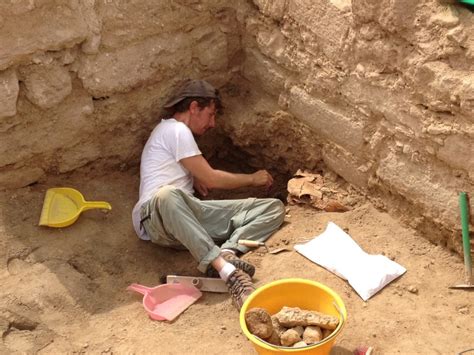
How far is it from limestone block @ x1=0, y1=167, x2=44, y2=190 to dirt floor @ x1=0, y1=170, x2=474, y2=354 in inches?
1.8

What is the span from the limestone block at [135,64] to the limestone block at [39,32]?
0.66 ft

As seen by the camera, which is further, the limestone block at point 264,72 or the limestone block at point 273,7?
the limestone block at point 264,72

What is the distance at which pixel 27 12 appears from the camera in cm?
350

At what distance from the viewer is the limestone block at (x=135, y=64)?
3857 millimetres

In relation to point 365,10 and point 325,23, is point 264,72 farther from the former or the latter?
point 365,10

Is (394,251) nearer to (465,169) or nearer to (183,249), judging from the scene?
(465,169)

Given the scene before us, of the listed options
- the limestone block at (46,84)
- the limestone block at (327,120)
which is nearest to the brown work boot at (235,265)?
the limestone block at (327,120)

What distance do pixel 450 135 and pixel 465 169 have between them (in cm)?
17

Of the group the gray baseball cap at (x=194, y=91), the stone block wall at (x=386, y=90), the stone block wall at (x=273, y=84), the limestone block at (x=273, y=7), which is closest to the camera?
the stone block wall at (x=386, y=90)

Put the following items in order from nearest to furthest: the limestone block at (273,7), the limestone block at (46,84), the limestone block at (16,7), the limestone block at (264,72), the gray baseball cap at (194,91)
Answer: the limestone block at (16,7) → the limestone block at (46,84) → the limestone block at (273,7) → the gray baseball cap at (194,91) → the limestone block at (264,72)

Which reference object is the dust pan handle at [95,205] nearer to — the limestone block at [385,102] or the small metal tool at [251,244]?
the small metal tool at [251,244]

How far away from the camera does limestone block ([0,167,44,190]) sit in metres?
3.79

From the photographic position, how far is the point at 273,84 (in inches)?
166

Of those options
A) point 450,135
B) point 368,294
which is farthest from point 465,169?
point 368,294
